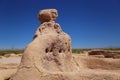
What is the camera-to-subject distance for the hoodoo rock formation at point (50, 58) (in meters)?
7.24

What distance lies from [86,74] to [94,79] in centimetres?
28

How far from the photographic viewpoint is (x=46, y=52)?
8.96 metres

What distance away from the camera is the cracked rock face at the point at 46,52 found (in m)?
7.53

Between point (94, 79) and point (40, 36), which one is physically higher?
point (40, 36)

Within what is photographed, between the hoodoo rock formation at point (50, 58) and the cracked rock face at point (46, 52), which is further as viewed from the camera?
the cracked rock face at point (46, 52)

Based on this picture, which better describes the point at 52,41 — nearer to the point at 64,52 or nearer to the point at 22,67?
the point at 64,52

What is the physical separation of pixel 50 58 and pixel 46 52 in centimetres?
36

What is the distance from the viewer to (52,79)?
7.28 m

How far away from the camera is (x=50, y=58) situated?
362 inches

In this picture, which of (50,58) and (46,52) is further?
(50,58)

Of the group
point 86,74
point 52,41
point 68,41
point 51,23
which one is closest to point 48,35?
point 52,41

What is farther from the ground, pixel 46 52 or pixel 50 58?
pixel 46 52

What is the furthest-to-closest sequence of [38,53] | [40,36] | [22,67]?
[40,36] → [38,53] → [22,67]

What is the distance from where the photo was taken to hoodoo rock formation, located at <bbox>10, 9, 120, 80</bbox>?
23.7ft
